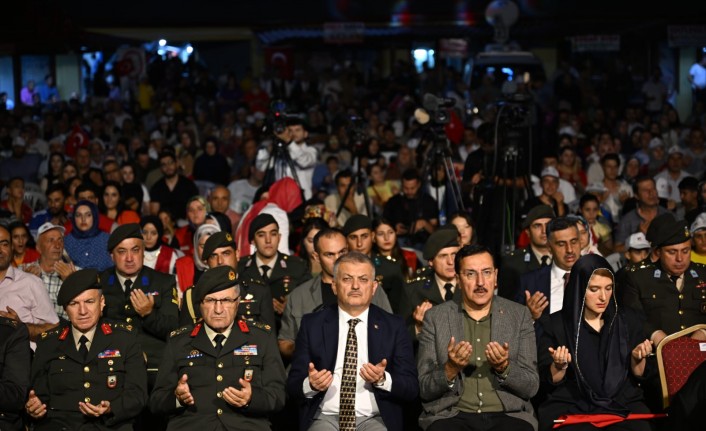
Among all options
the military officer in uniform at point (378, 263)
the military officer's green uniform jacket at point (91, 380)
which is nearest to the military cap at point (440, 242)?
the military officer in uniform at point (378, 263)

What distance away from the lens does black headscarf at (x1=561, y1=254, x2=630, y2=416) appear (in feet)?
21.0

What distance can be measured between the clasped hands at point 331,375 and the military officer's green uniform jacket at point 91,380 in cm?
102

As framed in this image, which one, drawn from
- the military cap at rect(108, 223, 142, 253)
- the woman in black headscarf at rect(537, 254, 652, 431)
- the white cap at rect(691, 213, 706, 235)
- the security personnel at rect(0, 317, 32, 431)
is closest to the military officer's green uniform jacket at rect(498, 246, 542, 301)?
the white cap at rect(691, 213, 706, 235)

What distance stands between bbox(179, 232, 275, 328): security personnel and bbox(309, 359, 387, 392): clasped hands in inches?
44.1

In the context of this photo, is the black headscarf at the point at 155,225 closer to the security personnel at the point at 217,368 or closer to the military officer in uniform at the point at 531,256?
the military officer in uniform at the point at 531,256

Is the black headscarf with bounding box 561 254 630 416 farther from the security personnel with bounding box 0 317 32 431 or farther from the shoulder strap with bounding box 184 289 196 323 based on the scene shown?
the security personnel with bounding box 0 317 32 431

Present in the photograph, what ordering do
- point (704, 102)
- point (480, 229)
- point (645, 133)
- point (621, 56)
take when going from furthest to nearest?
point (621, 56)
point (704, 102)
point (645, 133)
point (480, 229)

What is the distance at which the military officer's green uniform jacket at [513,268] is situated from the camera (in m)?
8.16

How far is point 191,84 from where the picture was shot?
22.7m

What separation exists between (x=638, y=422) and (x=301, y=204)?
5.05 metres

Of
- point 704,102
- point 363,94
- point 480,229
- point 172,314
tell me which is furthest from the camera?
point 363,94

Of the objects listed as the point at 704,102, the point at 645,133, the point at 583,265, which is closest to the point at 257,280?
the point at 583,265

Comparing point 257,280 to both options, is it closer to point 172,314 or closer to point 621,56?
point 172,314

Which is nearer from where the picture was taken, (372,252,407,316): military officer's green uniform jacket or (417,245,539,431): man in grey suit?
(417,245,539,431): man in grey suit
